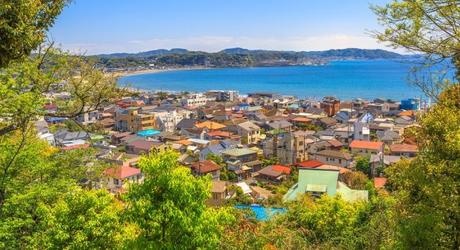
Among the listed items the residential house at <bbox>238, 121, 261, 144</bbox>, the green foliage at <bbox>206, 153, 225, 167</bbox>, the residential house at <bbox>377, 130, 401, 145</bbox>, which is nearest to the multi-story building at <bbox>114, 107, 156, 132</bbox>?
the residential house at <bbox>238, 121, 261, 144</bbox>

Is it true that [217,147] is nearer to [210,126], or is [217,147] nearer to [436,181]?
[210,126]

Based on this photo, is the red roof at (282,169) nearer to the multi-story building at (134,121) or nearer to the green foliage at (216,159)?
the green foliage at (216,159)

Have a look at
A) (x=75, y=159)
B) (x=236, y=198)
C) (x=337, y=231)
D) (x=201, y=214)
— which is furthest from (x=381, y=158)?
(x=201, y=214)

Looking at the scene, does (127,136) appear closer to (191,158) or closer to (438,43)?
(191,158)

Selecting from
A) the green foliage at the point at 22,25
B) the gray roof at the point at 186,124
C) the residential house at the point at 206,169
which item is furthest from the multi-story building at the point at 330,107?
the green foliage at the point at 22,25

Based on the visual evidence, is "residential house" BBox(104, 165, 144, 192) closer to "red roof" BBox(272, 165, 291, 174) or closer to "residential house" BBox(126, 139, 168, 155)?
"residential house" BBox(126, 139, 168, 155)
